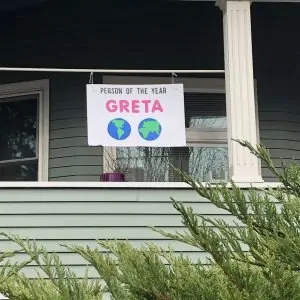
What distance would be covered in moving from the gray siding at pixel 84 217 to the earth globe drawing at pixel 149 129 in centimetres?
59

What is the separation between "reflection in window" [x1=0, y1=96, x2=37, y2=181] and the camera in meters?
7.20

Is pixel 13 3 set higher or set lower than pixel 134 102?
higher

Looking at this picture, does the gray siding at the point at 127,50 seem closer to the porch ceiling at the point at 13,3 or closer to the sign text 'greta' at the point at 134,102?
the porch ceiling at the point at 13,3

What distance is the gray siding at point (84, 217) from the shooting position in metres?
5.23

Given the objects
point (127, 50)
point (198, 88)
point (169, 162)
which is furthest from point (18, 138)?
point (198, 88)

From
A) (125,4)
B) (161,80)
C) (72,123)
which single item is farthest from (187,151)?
(125,4)

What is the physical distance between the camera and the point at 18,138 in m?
7.31

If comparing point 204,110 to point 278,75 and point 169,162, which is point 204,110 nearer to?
point 169,162

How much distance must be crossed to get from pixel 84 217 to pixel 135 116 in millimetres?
1108

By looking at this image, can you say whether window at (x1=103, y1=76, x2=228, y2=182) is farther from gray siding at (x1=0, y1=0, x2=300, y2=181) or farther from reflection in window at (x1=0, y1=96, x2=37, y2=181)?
reflection in window at (x1=0, y1=96, x2=37, y2=181)

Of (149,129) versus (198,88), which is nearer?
(149,129)

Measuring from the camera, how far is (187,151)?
713 cm

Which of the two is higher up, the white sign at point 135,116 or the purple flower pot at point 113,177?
the white sign at point 135,116

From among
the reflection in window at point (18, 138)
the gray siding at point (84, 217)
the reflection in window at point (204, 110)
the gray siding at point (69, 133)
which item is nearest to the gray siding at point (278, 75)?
the reflection in window at point (204, 110)
